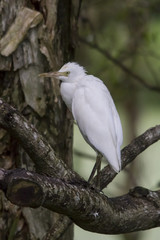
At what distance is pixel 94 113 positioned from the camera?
309 centimetres

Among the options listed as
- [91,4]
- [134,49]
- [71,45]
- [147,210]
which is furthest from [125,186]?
[147,210]

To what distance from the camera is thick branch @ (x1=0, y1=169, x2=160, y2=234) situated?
1.89m

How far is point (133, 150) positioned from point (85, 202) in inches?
28.4

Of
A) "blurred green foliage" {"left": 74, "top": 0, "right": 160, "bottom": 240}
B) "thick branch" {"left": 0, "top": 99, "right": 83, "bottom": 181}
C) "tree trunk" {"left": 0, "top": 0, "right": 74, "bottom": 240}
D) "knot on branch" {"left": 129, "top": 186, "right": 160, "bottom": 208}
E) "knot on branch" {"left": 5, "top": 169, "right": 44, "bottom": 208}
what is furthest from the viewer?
"blurred green foliage" {"left": 74, "top": 0, "right": 160, "bottom": 240}

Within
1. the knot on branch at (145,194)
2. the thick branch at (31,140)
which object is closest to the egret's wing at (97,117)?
the knot on branch at (145,194)

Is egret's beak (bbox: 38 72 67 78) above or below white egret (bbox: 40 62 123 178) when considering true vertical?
above

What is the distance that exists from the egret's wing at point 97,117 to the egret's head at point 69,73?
5.6 inches

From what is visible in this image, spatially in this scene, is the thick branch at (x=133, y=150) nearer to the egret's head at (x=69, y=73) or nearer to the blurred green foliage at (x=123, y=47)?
the egret's head at (x=69, y=73)

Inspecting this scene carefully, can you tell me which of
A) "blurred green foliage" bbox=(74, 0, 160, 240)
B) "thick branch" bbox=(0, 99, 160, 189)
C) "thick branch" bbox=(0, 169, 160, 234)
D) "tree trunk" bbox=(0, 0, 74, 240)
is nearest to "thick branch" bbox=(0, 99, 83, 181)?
"thick branch" bbox=(0, 99, 160, 189)

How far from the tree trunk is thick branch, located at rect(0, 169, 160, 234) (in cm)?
60

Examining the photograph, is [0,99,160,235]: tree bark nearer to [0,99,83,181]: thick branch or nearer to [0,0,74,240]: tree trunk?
[0,99,83,181]: thick branch

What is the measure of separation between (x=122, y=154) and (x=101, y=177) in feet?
0.52

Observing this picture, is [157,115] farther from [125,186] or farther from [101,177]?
[101,177]

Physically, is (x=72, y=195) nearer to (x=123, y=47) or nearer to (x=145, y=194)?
(x=145, y=194)
